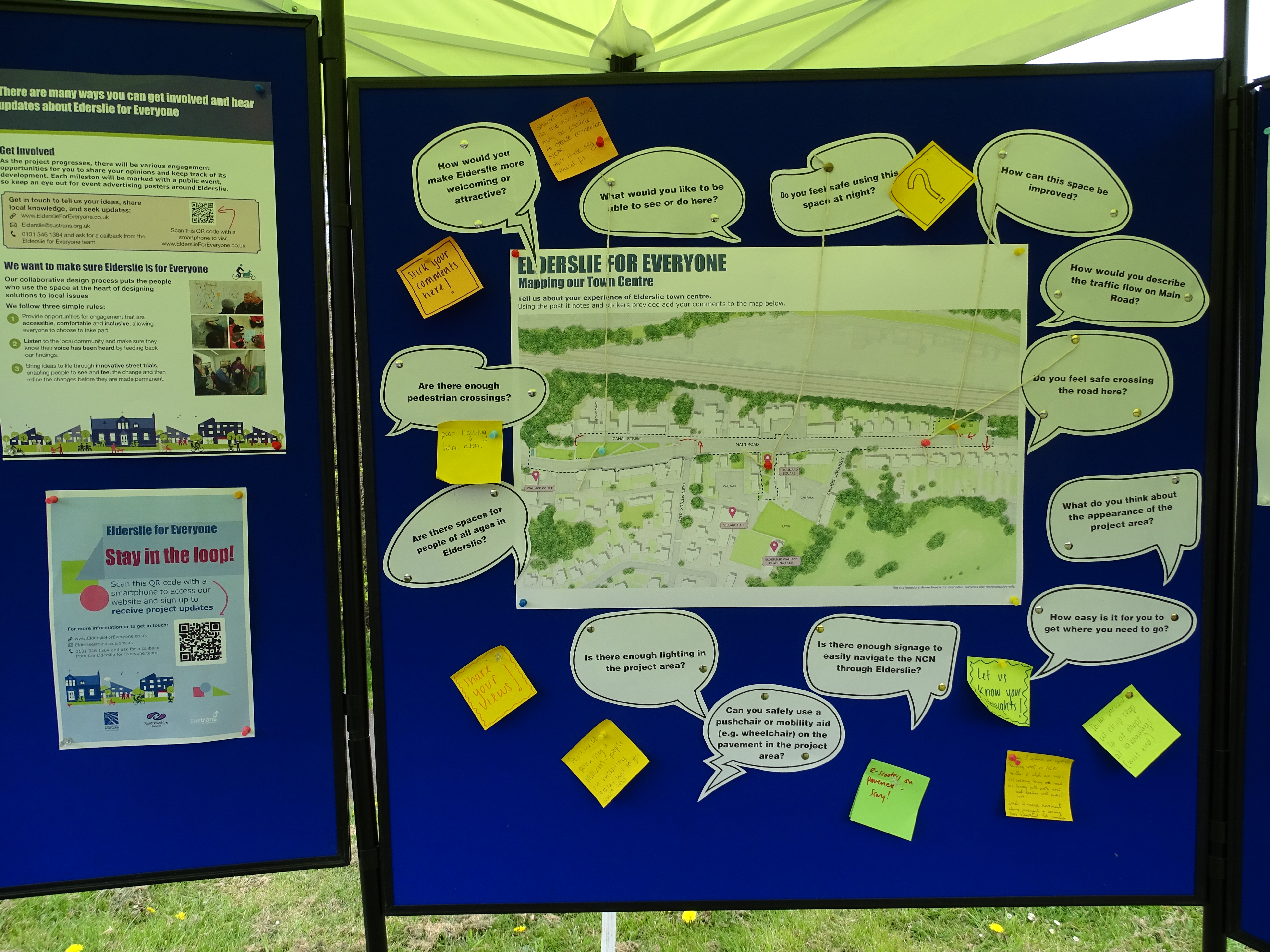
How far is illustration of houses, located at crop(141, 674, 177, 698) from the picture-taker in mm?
1081

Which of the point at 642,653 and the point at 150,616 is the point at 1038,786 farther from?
the point at 150,616

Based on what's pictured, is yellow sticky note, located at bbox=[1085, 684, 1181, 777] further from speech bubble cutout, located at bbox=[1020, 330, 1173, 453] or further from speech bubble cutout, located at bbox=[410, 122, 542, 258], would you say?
speech bubble cutout, located at bbox=[410, 122, 542, 258]

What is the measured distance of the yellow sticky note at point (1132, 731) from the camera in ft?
3.62

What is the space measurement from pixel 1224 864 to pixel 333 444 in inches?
67.6

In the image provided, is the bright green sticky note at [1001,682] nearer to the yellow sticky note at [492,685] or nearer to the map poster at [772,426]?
the map poster at [772,426]

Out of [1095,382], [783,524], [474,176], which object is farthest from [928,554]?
[474,176]

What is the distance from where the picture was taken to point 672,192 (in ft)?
3.45

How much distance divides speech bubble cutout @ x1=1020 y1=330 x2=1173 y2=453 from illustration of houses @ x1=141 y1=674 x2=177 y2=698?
155 centimetres

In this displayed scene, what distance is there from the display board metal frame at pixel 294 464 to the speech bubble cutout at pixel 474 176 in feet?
0.58

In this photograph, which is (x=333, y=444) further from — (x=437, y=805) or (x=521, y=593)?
(x=437, y=805)

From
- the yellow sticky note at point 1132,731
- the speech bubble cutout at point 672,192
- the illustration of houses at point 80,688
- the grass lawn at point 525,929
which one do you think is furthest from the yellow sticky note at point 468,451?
the grass lawn at point 525,929

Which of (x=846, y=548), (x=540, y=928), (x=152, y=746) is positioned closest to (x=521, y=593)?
(x=846, y=548)

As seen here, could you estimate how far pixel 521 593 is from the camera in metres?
1.09

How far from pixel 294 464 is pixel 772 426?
816 millimetres
